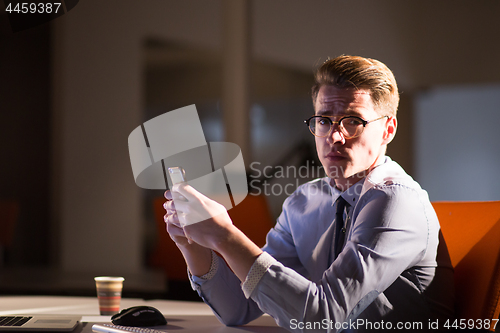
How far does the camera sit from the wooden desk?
1.17 meters

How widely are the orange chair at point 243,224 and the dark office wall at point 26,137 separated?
11.9ft

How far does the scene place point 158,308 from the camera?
4.65 ft

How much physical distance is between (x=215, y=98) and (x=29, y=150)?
2.14 metres

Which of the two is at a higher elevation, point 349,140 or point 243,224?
point 349,140

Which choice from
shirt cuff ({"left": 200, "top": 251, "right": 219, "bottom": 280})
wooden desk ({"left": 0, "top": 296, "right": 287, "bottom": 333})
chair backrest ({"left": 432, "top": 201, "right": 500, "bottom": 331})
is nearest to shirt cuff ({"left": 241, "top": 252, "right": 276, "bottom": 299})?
wooden desk ({"left": 0, "top": 296, "right": 287, "bottom": 333})

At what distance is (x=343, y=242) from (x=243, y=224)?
0.82 m

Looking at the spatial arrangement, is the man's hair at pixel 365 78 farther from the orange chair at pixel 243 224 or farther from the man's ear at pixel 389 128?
the orange chair at pixel 243 224

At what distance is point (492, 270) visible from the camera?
43.0 inches

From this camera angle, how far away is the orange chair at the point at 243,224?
200 centimetres

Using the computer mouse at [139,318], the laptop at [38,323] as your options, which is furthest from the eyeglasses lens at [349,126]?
the laptop at [38,323]

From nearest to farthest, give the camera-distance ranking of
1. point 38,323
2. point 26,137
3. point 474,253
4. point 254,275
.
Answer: point 254,275, point 38,323, point 474,253, point 26,137

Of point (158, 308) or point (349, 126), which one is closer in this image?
point (349, 126)

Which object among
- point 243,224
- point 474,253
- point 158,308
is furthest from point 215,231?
point 243,224

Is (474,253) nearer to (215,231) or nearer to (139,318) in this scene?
(215,231)
